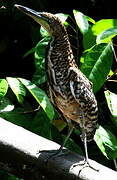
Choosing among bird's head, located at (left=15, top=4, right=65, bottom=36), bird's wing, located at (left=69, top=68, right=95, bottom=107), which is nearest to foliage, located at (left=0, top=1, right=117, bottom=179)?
bird's wing, located at (left=69, top=68, right=95, bottom=107)

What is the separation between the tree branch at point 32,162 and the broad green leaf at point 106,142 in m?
0.52

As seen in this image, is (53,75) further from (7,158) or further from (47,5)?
(47,5)

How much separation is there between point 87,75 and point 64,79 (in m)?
0.28

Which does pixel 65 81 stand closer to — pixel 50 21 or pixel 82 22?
pixel 50 21

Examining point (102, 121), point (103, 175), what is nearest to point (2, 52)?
point (102, 121)

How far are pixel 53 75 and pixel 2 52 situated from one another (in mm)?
1032

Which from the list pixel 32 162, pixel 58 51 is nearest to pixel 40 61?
pixel 58 51

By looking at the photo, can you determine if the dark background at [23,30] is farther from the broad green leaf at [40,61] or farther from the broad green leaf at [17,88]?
the broad green leaf at [17,88]

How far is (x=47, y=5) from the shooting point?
332 cm

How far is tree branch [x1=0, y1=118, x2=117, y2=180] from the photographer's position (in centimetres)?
204

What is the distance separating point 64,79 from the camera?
2.42 meters

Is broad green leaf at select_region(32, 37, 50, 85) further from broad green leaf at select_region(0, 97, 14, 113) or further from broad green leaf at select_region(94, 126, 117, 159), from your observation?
broad green leaf at select_region(94, 126, 117, 159)

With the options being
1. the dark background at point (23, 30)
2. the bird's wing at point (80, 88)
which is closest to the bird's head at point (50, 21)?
the bird's wing at point (80, 88)

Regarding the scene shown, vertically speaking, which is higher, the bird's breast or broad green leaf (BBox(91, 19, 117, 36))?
broad green leaf (BBox(91, 19, 117, 36))
